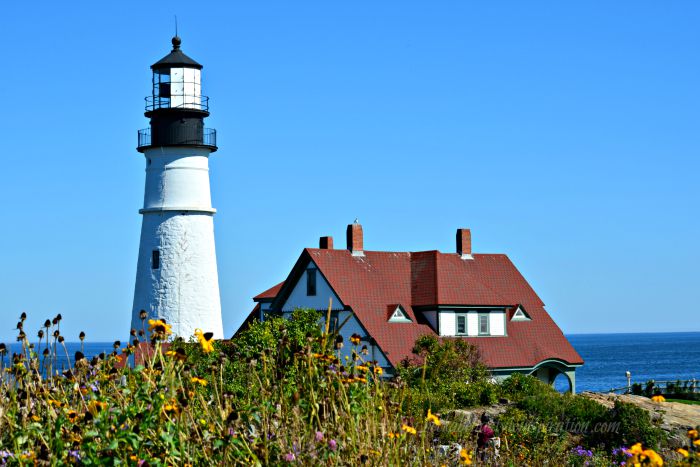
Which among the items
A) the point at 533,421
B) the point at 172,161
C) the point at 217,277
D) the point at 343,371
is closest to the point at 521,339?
the point at 217,277

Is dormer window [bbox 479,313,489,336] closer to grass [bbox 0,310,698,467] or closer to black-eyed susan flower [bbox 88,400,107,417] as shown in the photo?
grass [bbox 0,310,698,467]

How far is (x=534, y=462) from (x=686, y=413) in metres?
10.7

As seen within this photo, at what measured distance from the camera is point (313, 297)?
39.0 m

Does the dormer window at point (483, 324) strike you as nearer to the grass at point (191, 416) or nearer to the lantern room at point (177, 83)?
the lantern room at point (177, 83)

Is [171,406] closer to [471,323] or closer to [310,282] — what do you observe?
[310,282]

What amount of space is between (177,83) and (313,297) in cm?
922

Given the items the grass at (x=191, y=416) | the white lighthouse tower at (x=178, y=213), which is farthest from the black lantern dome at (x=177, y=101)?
the grass at (x=191, y=416)

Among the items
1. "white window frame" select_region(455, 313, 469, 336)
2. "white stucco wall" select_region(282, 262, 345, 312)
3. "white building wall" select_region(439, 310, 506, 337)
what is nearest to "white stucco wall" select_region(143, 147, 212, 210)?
"white stucco wall" select_region(282, 262, 345, 312)

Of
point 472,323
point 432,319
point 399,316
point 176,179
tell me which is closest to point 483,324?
point 472,323

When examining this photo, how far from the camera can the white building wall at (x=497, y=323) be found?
40.7m

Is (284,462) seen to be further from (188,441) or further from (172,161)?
(172,161)

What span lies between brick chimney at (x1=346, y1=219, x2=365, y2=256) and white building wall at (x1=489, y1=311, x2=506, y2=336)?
18.4 ft

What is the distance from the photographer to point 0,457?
7.05 metres

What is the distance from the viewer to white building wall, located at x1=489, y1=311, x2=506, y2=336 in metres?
40.7
